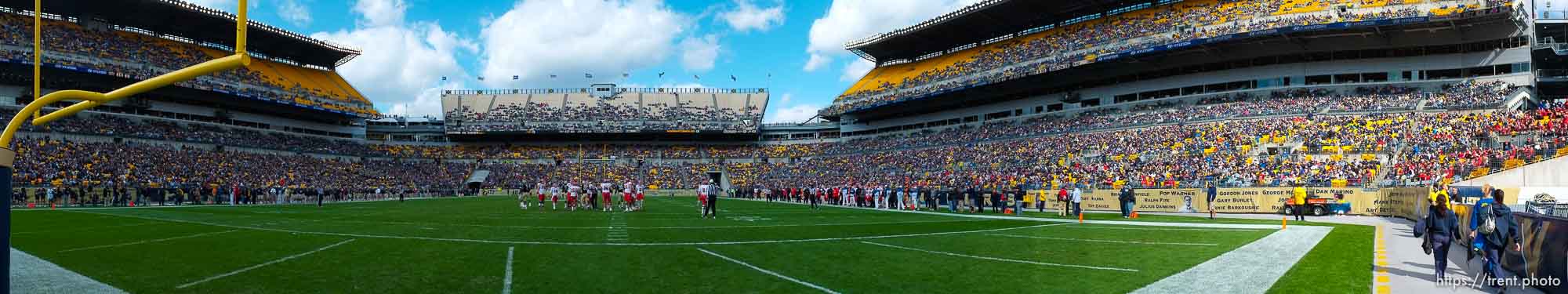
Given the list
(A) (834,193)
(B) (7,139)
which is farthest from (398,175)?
(B) (7,139)

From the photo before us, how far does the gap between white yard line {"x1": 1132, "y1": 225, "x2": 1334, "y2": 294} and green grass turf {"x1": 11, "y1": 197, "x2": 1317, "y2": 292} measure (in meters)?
0.25

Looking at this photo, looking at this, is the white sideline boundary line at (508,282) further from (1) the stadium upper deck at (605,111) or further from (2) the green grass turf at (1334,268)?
(1) the stadium upper deck at (605,111)

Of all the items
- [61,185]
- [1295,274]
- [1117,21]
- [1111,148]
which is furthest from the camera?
[1117,21]

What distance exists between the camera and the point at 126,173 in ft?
168

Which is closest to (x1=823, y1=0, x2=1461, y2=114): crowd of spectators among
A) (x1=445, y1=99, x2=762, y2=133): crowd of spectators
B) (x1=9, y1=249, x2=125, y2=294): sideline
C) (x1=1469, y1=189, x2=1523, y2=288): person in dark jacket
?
(x1=445, y1=99, x2=762, y2=133): crowd of spectators

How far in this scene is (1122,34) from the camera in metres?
57.8

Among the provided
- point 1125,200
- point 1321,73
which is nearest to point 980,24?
point 1321,73

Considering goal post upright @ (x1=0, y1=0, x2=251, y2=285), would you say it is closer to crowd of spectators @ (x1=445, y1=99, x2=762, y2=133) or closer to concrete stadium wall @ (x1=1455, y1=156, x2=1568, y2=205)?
concrete stadium wall @ (x1=1455, y1=156, x2=1568, y2=205)

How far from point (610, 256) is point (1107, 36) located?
54079 millimetres

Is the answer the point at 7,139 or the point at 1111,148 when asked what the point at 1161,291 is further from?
the point at 1111,148

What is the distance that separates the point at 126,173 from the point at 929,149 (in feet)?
177

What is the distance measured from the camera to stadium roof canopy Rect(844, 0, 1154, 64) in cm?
6562

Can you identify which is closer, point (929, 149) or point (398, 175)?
point (929, 149)

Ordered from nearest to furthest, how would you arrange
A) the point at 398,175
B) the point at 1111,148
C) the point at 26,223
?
the point at 26,223 < the point at 1111,148 < the point at 398,175
